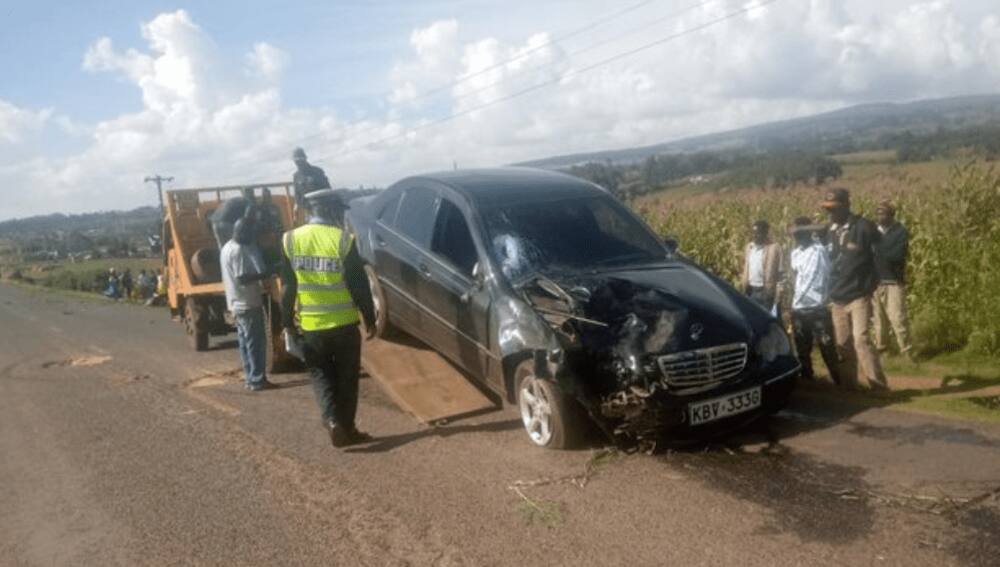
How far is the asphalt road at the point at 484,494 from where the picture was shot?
14.1 feet

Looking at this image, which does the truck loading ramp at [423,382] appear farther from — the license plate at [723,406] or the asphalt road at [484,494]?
the license plate at [723,406]

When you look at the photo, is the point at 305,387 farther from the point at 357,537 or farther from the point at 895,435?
the point at 895,435

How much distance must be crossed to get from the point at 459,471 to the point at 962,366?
18.2ft

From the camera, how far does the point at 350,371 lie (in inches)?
→ 252

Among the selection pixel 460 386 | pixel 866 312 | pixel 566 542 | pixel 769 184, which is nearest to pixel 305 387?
pixel 460 386

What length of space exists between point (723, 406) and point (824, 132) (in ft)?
140

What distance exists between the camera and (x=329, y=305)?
6.26 metres

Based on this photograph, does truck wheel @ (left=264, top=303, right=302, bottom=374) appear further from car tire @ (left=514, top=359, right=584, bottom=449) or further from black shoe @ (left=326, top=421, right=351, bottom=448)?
car tire @ (left=514, top=359, right=584, bottom=449)

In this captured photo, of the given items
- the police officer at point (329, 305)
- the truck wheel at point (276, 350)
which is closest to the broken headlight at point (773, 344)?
the police officer at point (329, 305)

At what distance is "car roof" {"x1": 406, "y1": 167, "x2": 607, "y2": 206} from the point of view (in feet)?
23.1

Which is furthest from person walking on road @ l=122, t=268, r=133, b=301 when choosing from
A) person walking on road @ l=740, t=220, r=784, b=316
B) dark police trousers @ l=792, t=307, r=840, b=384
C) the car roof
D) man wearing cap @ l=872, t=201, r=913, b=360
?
dark police trousers @ l=792, t=307, r=840, b=384

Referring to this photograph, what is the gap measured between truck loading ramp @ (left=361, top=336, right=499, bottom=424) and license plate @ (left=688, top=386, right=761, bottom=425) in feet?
6.74

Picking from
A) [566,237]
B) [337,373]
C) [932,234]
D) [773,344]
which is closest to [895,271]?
[932,234]

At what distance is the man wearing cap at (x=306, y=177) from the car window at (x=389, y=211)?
2.24 meters
